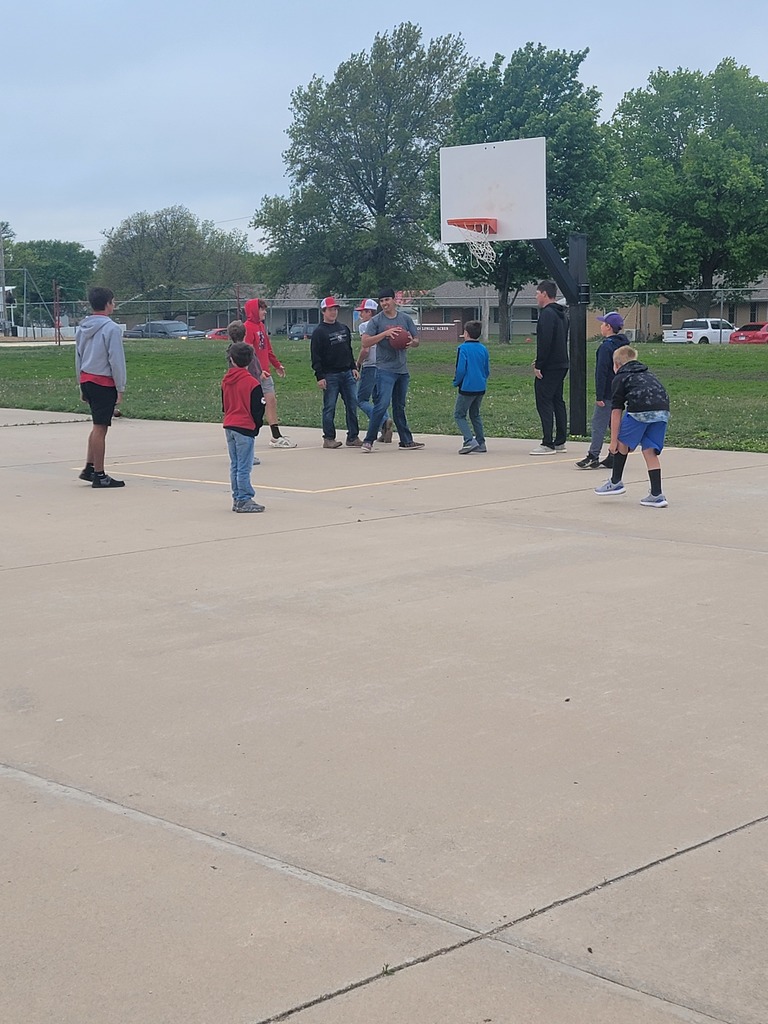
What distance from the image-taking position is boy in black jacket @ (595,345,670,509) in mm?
10555

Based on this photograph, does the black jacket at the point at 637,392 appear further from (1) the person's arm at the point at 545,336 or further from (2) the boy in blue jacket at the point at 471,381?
(1) the person's arm at the point at 545,336

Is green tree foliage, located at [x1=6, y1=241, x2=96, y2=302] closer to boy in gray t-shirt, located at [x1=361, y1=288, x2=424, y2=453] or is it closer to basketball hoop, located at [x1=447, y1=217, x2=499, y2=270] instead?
basketball hoop, located at [x1=447, y1=217, x2=499, y2=270]

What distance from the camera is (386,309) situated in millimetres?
14422

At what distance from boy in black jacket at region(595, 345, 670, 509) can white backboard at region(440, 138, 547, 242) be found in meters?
6.75

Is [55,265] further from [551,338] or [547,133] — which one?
[551,338]

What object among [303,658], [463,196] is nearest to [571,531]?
[303,658]

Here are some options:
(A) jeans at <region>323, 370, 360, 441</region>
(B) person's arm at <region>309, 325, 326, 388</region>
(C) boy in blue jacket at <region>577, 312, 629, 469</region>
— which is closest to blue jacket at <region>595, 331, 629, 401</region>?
(C) boy in blue jacket at <region>577, 312, 629, 469</region>

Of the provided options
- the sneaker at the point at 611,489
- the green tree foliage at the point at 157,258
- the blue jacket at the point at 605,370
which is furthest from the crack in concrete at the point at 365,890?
the green tree foliage at the point at 157,258

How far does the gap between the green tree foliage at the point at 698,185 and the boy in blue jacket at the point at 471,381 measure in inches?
2118

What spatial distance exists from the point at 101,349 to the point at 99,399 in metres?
0.48

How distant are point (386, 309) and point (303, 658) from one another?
877cm

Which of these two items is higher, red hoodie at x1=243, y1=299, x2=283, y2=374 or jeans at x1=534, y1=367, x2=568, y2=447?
red hoodie at x1=243, y1=299, x2=283, y2=374

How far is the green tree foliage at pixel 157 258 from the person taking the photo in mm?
97125

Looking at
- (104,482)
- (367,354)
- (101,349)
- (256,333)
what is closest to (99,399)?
(101,349)
